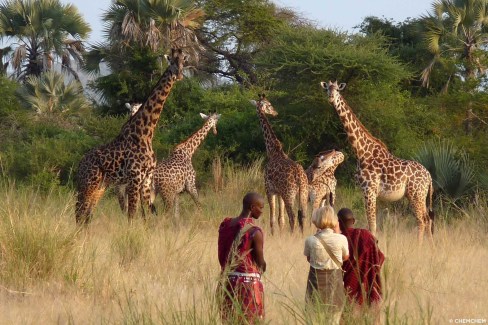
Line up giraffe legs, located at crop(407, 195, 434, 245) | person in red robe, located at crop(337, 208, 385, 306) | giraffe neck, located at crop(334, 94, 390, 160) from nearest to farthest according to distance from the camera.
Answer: person in red robe, located at crop(337, 208, 385, 306)
giraffe legs, located at crop(407, 195, 434, 245)
giraffe neck, located at crop(334, 94, 390, 160)

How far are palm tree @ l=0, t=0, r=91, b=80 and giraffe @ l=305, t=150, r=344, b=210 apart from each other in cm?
2126

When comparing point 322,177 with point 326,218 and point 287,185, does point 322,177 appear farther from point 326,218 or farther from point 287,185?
point 326,218

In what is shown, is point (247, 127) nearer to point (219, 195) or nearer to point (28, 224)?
point (219, 195)

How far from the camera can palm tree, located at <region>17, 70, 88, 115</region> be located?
3114cm

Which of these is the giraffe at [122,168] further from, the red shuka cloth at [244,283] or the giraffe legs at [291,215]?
the red shuka cloth at [244,283]

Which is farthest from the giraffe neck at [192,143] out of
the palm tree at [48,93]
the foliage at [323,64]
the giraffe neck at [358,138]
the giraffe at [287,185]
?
the palm tree at [48,93]

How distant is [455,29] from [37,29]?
1381 cm

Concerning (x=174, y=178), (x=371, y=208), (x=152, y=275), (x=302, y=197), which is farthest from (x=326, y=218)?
(x=174, y=178)

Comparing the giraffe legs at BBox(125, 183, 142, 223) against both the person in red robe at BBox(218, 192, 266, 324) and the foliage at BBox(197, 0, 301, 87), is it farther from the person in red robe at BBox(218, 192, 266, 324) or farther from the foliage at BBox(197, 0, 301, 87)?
the foliage at BBox(197, 0, 301, 87)

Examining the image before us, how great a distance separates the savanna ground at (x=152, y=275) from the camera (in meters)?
7.00

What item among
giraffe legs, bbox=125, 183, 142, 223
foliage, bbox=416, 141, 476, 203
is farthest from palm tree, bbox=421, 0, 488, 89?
giraffe legs, bbox=125, 183, 142, 223

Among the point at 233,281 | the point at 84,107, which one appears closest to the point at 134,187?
the point at 233,281

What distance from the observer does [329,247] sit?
638 cm

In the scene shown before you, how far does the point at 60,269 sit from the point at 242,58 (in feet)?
101
